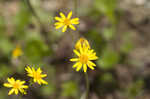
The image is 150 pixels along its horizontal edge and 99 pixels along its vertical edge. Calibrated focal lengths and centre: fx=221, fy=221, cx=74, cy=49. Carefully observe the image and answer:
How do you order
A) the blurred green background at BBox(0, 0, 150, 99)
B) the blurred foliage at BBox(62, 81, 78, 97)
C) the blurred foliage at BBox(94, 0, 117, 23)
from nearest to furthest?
the blurred foliage at BBox(62, 81, 78, 97), the blurred green background at BBox(0, 0, 150, 99), the blurred foliage at BBox(94, 0, 117, 23)

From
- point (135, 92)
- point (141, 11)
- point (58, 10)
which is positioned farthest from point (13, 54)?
point (141, 11)

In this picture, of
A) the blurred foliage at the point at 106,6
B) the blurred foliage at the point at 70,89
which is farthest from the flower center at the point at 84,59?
the blurred foliage at the point at 106,6

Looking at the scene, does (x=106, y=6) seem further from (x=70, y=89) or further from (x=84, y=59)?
(x=84, y=59)

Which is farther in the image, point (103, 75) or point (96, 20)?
point (96, 20)

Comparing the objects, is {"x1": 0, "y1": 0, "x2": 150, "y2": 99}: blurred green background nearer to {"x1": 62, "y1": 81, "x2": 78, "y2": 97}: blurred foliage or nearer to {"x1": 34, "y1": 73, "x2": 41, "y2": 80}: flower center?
{"x1": 62, "y1": 81, "x2": 78, "y2": 97}: blurred foliage

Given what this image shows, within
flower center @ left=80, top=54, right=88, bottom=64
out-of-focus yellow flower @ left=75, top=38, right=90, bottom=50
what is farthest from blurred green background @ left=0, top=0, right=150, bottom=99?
flower center @ left=80, top=54, right=88, bottom=64

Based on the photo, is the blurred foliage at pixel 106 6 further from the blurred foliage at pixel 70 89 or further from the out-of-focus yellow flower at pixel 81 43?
the out-of-focus yellow flower at pixel 81 43

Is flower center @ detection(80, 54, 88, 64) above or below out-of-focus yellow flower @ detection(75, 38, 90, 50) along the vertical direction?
below

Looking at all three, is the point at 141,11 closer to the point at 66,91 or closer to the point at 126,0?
the point at 126,0
